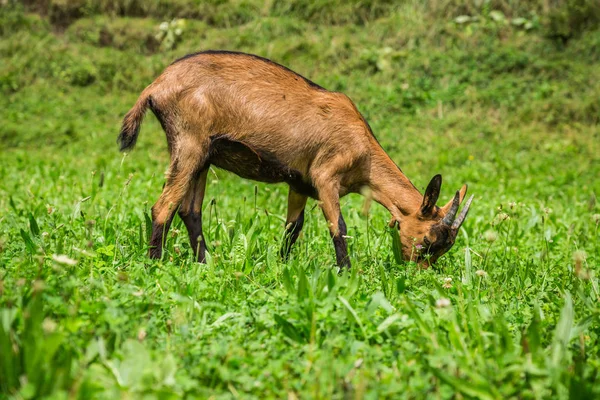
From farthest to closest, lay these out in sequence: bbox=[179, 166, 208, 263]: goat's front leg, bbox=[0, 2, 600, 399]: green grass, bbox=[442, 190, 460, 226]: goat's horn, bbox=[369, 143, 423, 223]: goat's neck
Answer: bbox=[369, 143, 423, 223]: goat's neck, bbox=[179, 166, 208, 263]: goat's front leg, bbox=[442, 190, 460, 226]: goat's horn, bbox=[0, 2, 600, 399]: green grass

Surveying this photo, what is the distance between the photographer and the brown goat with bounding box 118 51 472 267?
4855 mm

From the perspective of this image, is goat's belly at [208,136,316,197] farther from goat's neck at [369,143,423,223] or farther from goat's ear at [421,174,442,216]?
goat's ear at [421,174,442,216]

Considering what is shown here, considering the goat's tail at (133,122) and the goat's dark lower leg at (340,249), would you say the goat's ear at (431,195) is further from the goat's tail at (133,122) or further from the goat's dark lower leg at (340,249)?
the goat's tail at (133,122)

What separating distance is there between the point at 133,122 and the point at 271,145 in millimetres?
1078

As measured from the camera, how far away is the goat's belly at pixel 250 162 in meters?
4.98

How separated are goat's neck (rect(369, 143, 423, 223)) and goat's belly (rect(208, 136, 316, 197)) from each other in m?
0.60

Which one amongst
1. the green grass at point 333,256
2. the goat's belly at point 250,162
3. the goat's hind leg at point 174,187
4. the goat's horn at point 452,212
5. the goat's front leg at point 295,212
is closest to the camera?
the green grass at point 333,256

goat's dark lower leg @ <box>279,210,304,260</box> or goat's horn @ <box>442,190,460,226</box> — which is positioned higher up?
goat's horn @ <box>442,190,460,226</box>

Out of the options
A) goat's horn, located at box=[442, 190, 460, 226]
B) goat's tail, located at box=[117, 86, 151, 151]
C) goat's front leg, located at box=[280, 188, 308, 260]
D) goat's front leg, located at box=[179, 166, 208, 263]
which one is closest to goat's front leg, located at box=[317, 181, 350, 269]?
goat's front leg, located at box=[280, 188, 308, 260]

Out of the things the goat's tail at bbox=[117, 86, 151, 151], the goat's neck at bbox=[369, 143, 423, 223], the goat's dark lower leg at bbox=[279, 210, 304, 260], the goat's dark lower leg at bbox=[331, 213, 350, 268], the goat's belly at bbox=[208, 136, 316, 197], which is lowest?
the goat's dark lower leg at bbox=[279, 210, 304, 260]

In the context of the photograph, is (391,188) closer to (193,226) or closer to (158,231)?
(193,226)

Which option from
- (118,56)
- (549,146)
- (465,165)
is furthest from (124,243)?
(118,56)

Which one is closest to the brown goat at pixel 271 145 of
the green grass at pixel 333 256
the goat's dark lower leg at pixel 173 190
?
the goat's dark lower leg at pixel 173 190

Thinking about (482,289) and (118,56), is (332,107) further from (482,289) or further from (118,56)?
(118,56)
